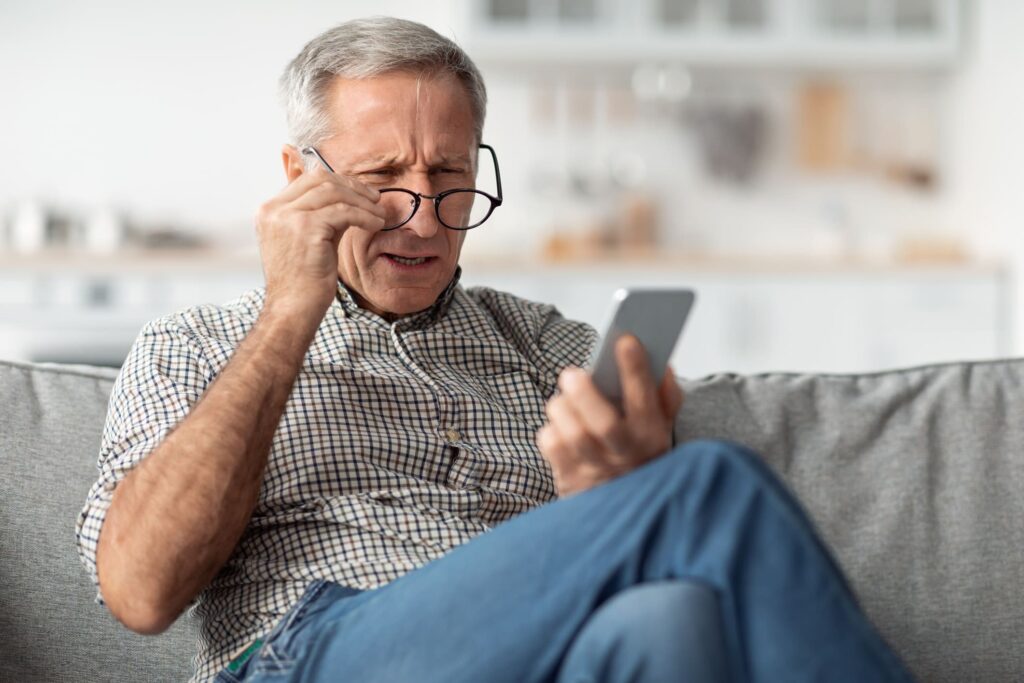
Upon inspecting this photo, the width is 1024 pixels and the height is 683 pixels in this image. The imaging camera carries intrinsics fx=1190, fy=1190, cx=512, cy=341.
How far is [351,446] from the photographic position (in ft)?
4.59

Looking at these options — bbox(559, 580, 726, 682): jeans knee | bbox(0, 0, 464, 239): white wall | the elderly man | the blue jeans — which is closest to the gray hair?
the elderly man

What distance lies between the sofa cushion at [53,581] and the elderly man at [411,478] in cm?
12

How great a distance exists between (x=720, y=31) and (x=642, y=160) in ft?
2.02

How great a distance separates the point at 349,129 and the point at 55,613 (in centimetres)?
71

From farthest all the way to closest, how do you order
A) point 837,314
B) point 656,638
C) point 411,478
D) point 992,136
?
point 992,136 → point 837,314 → point 411,478 → point 656,638

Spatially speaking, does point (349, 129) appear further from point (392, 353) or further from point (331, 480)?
point (331, 480)

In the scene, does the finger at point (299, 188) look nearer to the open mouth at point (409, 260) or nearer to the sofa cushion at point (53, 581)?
the open mouth at point (409, 260)

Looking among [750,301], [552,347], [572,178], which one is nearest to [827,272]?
[750,301]

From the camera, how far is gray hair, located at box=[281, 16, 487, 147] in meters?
1.52

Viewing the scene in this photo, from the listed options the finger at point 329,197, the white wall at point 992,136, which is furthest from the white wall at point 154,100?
the finger at point 329,197

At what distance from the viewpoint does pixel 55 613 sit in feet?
4.83

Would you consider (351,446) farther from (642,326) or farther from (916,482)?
(916,482)

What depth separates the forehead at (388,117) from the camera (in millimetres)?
1510

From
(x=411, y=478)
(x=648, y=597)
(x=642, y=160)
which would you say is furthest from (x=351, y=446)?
(x=642, y=160)
